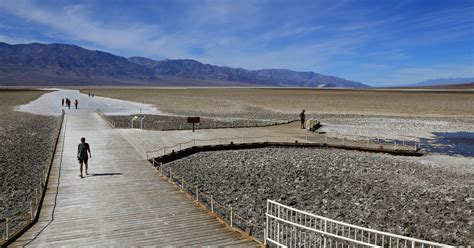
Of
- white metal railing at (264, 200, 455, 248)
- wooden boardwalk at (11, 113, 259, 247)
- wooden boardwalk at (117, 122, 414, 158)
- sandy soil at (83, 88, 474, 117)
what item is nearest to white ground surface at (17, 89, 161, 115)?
sandy soil at (83, 88, 474, 117)

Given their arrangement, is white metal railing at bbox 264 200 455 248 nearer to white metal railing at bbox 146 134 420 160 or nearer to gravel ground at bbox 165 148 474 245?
gravel ground at bbox 165 148 474 245

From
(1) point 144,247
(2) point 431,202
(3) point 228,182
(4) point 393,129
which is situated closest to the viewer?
(1) point 144,247

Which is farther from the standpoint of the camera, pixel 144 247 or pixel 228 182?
pixel 228 182

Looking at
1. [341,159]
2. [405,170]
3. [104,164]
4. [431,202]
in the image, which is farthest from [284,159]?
[104,164]

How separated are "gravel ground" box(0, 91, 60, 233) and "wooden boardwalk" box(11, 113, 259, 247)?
136cm

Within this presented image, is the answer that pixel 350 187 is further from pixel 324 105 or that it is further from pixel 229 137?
pixel 324 105

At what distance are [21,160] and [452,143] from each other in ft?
107

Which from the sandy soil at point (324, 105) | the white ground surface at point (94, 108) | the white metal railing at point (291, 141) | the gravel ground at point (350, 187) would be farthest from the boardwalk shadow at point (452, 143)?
the white ground surface at point (94, 108)

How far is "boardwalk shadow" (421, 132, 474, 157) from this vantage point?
2761 centimetres

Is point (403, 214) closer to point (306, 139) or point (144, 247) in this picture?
point (144, 247)

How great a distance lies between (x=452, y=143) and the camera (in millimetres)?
31125

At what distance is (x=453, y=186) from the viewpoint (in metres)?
17.8

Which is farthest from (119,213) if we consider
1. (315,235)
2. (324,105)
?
(324,105)

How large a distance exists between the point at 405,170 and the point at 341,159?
375cm
